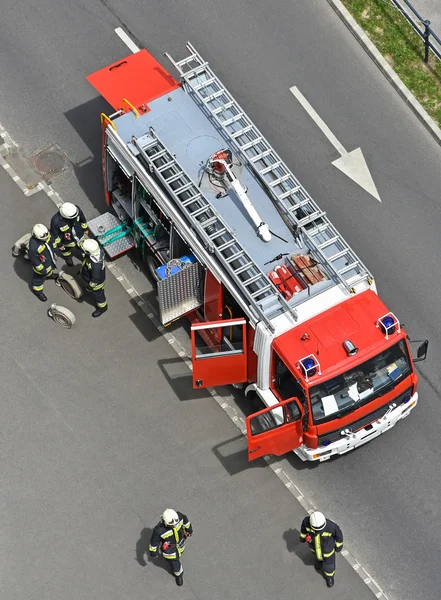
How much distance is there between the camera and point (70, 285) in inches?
809

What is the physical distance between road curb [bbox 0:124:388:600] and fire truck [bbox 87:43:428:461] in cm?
45

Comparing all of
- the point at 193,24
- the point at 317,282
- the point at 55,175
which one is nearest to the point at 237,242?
the point at 317,282

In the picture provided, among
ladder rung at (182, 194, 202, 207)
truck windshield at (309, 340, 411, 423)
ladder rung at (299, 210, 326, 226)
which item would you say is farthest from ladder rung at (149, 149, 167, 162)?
truck windshield at (309, 340, 411, 423)

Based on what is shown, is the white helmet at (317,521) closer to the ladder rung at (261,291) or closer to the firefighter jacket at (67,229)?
the ladder rung at (261,291)

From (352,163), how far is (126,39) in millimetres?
5420

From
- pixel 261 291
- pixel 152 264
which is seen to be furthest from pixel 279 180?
pixel 152 264

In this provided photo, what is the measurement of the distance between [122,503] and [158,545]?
4.45ft

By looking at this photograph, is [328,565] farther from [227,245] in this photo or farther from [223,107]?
[223,107]

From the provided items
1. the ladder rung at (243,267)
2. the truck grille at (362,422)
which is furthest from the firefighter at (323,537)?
the ladder rung at (243,267)

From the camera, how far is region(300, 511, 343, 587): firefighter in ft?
57.1

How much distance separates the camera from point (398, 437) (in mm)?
19516

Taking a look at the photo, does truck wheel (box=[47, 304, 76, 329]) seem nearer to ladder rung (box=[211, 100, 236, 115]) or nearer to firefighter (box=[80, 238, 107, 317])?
firefighter (box=[80, 238, 107, 317])

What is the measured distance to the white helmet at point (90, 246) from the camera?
19312 millimetres

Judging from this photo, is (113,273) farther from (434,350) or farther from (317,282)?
(434,350)
